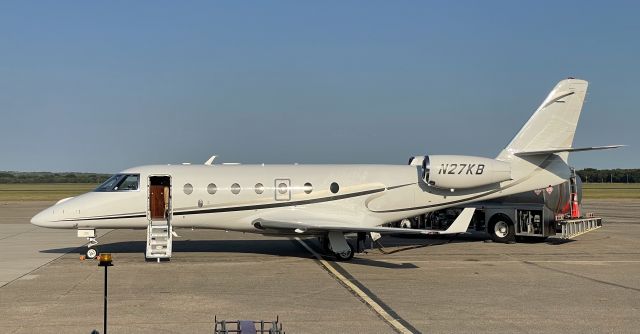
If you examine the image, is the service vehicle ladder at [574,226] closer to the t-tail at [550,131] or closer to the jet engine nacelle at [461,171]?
the t-tail at [550,131]

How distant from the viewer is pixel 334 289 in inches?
555

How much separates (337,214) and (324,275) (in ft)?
13.4

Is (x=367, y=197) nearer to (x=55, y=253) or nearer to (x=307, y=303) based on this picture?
(x=307, y=303)

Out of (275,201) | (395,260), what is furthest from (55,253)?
(395,260)

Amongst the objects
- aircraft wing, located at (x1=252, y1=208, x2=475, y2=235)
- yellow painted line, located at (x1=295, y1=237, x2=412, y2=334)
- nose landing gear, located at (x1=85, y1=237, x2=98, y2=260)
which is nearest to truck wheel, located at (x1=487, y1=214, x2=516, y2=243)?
aircraft wing, located at (x1=252, y1=208, x2=475, y2=235)

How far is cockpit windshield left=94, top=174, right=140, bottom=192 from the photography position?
19438 mm

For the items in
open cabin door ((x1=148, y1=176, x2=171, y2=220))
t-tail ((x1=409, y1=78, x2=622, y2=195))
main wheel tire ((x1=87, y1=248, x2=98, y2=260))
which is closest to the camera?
main wheel tire ((x1=87, y1=248, x2=98, y2=260))

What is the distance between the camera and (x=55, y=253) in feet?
68.6

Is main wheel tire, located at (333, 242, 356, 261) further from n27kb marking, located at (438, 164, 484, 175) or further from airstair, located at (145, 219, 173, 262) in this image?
airstair, located at (145, 219, 173, 262)

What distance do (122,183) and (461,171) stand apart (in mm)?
10526

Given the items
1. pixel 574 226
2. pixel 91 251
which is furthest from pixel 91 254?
pixel 574 226

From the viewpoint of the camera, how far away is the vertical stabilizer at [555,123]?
2120 cm

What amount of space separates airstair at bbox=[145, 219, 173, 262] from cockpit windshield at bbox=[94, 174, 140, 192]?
123cm

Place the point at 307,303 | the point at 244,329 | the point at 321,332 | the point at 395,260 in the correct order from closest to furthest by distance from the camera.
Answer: the point at 244,329 < the point at 321,332 < the point at 307,303 < the point at 395,260
